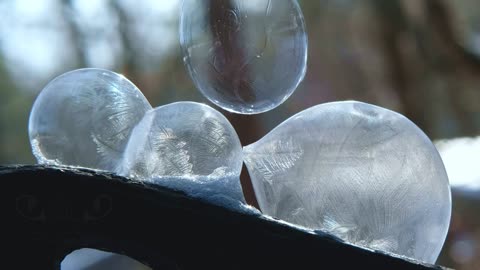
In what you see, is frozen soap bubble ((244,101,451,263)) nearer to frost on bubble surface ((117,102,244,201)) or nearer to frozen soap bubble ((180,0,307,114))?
frost on bubble surface ((117,102,244,201))

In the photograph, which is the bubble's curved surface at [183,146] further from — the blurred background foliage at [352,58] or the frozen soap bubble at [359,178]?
the blurred background foliage at [352,58]

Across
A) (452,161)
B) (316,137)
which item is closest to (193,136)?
(316,137)

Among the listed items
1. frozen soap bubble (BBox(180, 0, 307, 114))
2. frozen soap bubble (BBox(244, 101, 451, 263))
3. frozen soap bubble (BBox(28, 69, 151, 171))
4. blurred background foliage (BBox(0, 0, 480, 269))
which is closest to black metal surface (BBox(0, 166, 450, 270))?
frozen soap bubble (BBox(244, 101, 451, 263))

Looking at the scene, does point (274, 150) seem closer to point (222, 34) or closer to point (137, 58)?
point (222, 34)

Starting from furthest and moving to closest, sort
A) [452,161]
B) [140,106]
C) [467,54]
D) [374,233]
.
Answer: [452,161] < [467,54] < [140,106] < [374,233]

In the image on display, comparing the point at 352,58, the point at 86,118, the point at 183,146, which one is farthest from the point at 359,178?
the point at 352,58
